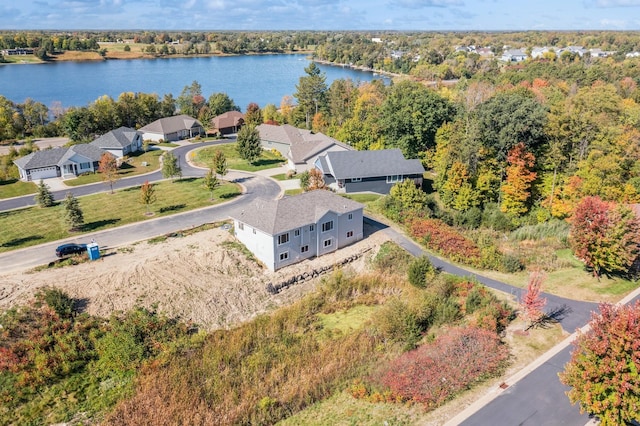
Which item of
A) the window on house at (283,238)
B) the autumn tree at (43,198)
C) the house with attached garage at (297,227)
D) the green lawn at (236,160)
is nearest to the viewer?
the window on house at (283,238)

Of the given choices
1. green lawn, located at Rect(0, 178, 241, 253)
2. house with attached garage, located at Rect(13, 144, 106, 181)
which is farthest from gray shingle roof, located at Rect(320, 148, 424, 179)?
house with attached garage, located at Rect(13, 144, 106, 181)

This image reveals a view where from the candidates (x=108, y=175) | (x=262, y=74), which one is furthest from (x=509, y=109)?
(x=262, y=74)

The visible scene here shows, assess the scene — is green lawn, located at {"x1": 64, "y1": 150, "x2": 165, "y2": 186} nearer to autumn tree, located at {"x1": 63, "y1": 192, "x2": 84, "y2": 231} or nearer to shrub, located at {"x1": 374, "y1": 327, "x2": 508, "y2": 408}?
autumn tree, located at {"x1": 63, "y1": 192, "x2": 84, "y2": 231}

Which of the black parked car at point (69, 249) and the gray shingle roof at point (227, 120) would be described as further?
the gray shingle roof at point (227, 120)

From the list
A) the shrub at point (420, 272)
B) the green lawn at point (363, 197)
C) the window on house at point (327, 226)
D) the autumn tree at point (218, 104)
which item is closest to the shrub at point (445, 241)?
the shrub at point (420, 272)

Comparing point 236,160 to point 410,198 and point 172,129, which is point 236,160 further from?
point 410,198

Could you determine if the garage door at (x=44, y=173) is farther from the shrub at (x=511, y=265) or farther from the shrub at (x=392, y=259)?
the shrub at (x=511, y=265)

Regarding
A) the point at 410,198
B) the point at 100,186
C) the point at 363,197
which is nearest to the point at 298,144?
the point at 363,197
